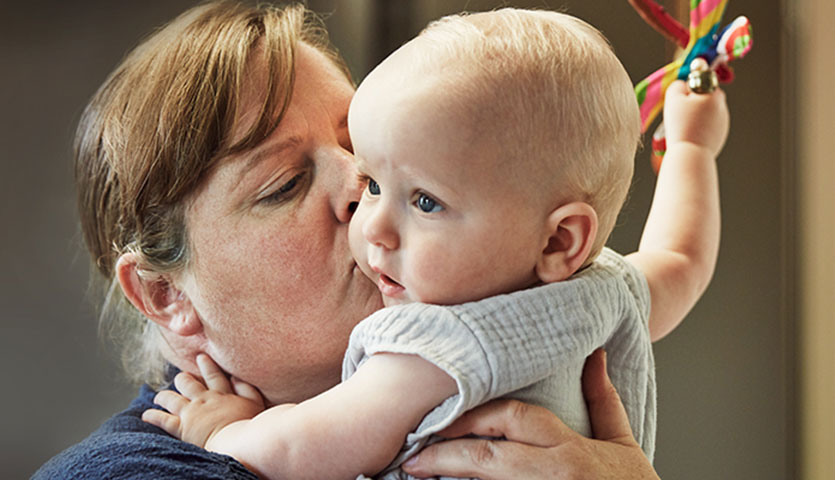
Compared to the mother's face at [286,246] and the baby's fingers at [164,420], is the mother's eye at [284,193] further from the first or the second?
the baby's fingers at [164,420]

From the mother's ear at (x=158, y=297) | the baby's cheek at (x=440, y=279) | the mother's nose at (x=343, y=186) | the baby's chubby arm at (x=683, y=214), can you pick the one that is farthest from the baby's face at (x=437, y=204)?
the mother's ear at (x=158, y=297)

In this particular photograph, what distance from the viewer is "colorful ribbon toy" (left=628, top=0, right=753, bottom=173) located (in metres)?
1.10

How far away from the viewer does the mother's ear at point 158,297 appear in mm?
1107

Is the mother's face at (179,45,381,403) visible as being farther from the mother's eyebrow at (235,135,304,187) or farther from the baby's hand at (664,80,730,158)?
the baby's hand at (664,80,730,158)

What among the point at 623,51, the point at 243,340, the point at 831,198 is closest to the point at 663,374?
the point at 831,198

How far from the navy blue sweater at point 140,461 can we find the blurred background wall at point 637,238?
1.93 feet

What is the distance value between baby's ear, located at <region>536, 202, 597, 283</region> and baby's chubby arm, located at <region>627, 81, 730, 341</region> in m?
0.27

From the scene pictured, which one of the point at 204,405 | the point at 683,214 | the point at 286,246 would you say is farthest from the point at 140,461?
the point at 683,214

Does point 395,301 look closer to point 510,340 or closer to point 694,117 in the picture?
point 510,340

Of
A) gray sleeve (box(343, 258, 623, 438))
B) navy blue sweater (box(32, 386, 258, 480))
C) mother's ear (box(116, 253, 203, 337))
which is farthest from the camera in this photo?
mother's ear (box(116, 253, 203, 337))

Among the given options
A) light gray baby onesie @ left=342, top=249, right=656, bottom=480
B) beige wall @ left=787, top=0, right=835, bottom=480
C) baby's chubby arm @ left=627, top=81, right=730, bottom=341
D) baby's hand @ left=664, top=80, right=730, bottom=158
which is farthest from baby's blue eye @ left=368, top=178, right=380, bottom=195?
beige wall @ left=787, top=0, right=835, bottom=480

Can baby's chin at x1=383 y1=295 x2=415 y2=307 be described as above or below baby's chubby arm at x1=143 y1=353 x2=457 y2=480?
above

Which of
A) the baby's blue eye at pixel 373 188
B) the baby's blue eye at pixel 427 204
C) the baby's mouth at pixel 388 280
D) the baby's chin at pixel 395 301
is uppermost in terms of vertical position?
the baby's blue eye at pixel 427 204

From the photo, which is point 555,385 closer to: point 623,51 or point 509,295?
point 509,295
